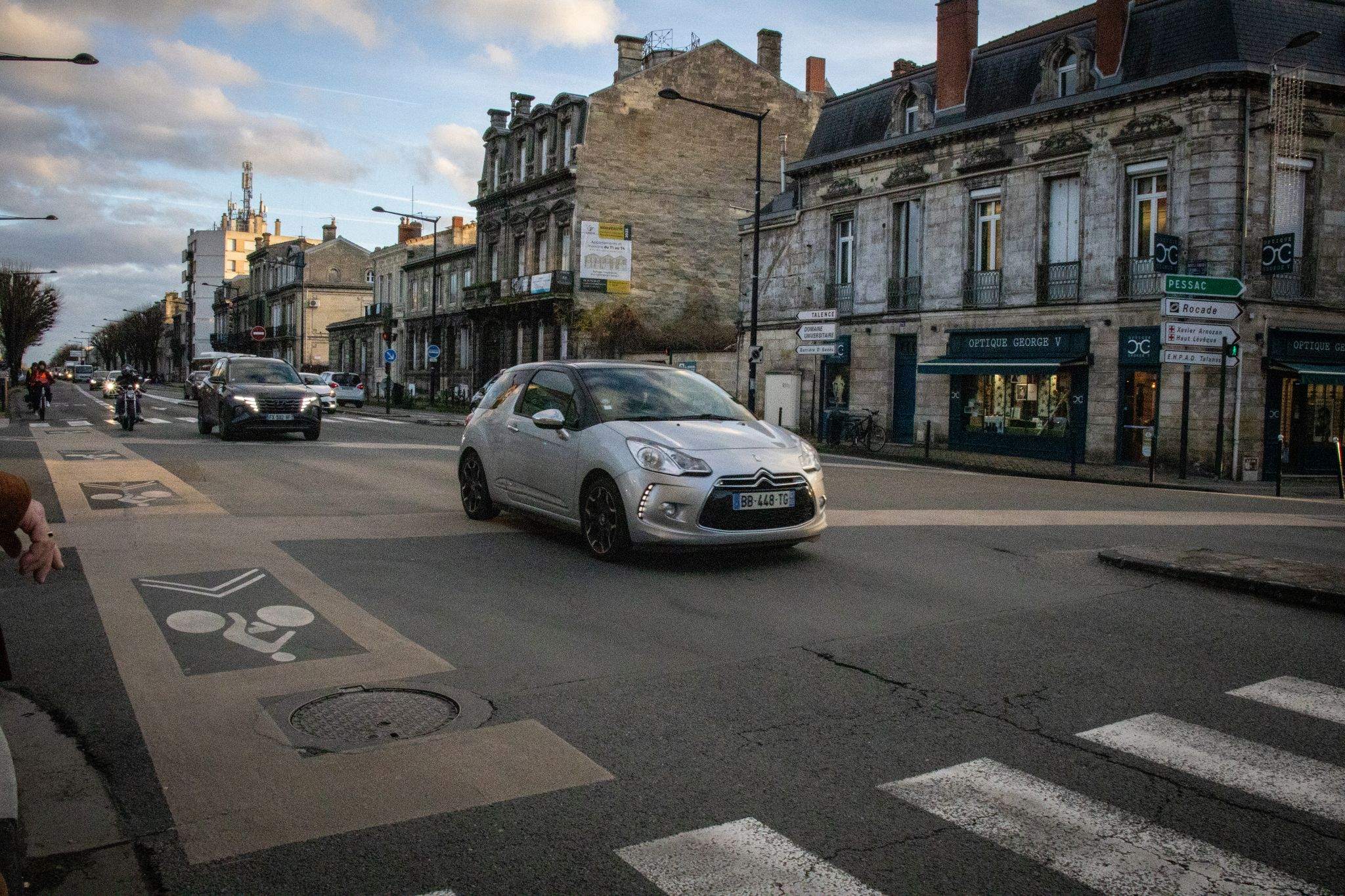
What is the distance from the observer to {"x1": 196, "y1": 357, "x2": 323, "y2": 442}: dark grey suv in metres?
21.3

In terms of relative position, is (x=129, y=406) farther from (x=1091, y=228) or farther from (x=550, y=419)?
(x=1091, y=228)

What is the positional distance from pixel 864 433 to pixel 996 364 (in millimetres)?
3865

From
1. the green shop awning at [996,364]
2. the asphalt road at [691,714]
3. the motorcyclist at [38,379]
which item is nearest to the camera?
the asphalt road at [691,714]

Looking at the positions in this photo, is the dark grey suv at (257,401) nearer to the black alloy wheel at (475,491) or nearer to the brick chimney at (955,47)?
the black alloy wheel at (475,491)

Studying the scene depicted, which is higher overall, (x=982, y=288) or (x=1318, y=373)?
(x=982, y=288)

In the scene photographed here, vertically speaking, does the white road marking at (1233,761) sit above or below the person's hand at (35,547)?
below

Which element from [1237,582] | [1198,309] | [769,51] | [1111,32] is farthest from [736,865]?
[769,51]

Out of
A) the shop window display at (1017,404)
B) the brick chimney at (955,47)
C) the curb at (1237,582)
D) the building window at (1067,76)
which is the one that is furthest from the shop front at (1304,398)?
the curb at (1237,582)

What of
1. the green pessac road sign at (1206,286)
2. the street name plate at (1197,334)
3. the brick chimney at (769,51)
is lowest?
the street name plate at (1197,334)

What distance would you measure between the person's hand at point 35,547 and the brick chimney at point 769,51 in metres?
48.8

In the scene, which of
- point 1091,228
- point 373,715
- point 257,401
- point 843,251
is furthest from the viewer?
point 843,251

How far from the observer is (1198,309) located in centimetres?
2000

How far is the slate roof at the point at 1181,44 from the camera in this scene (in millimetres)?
23281

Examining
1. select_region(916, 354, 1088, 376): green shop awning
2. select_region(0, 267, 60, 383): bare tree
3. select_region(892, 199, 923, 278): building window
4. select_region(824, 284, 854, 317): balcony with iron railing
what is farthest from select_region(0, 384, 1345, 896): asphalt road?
select_region(0, 267, 60, 383): bare tree
